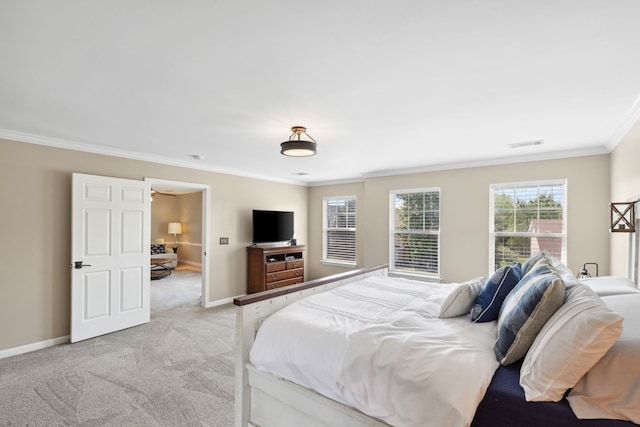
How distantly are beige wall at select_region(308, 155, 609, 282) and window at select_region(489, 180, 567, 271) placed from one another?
11cm

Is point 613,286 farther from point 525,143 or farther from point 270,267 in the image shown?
point 270,267

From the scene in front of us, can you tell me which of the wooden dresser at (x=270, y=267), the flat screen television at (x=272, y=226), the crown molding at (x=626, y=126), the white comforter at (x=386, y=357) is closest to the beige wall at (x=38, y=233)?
the flat screen television at (x=272, y=226)

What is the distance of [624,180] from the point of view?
2975mm

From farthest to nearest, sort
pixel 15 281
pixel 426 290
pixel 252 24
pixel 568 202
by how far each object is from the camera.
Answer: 1. pixel 568 202
2. pixel 15 281
3. pixel 426 290
4. pixel 252 24

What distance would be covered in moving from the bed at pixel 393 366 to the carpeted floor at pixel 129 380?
67cm

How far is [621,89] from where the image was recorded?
216 centimetres

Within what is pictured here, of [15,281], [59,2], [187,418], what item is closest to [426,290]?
[187,418]

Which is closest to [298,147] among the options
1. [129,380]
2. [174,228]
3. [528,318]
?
[528,318]

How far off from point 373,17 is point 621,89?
2095 mm

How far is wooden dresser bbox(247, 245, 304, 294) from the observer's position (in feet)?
18.4

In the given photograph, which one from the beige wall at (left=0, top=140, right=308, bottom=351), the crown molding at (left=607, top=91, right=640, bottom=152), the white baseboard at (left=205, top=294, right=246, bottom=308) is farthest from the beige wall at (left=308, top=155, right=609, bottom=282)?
the beige wall at (left=0, top=140, right=308, bottom=351)

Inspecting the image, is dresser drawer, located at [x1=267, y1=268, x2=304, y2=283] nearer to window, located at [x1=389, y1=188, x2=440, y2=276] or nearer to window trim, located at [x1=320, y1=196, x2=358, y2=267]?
window trim, located at [x1=320, y1=196, x2=358, y2=267]

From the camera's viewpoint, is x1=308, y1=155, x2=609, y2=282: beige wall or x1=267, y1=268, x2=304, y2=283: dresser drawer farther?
x1=267, y1=268, x2=304, y2=283: dresser drawer

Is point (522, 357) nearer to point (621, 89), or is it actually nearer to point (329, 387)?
point (329, 387)
